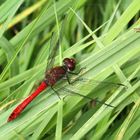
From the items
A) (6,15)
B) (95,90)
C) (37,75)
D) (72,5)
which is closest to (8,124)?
(37,75)

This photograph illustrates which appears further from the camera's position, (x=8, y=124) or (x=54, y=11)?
Answer: (x=54, y=11)

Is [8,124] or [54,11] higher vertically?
[54,11]

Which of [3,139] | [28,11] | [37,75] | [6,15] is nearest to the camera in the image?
[3,139]

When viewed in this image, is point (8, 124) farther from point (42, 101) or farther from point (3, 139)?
point (42, 101)

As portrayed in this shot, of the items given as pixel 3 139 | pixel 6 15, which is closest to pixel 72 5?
pixel 6 15

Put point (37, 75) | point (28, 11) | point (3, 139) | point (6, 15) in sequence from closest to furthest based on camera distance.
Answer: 1. point (3, 139)
2. point (37, 75)
3. point (6, 15)
4. point (28, 11)

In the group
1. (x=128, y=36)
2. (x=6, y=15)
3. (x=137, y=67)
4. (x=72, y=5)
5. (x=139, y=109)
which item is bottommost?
(x=139, y=109)

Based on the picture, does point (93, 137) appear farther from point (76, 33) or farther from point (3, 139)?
point (76, 33)
